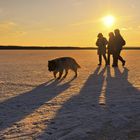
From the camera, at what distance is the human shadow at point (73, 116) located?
5172mm

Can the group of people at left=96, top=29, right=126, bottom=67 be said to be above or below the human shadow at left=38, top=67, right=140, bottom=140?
above

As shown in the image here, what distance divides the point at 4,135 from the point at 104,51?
14.1 metres

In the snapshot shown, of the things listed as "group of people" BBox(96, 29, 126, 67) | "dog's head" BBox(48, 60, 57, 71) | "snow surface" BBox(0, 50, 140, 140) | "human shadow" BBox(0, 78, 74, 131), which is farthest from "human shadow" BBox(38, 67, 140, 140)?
"group of people" BBox(96, 29, 126, 67)

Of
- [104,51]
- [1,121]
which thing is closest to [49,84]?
[1,121]

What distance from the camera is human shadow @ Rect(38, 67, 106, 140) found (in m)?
5.17

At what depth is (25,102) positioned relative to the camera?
767 cm

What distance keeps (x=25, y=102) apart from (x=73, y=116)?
179cm

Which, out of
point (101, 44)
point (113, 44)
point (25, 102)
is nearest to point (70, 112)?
point (25, 102)

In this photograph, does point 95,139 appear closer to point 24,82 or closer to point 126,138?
point 126,138

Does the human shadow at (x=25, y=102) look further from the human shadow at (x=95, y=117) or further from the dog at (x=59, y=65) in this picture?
the dog at (x=59, y=65)

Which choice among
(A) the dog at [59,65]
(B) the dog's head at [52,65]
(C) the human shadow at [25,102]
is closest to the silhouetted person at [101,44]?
(A) the dog at [59,65]

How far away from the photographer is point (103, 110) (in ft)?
22.0

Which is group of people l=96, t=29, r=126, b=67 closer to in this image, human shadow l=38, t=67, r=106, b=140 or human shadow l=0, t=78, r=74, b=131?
human shadow l=0, t=78, r=74, b=131

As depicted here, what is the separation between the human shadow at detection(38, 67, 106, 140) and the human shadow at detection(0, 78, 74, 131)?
0.61 m
